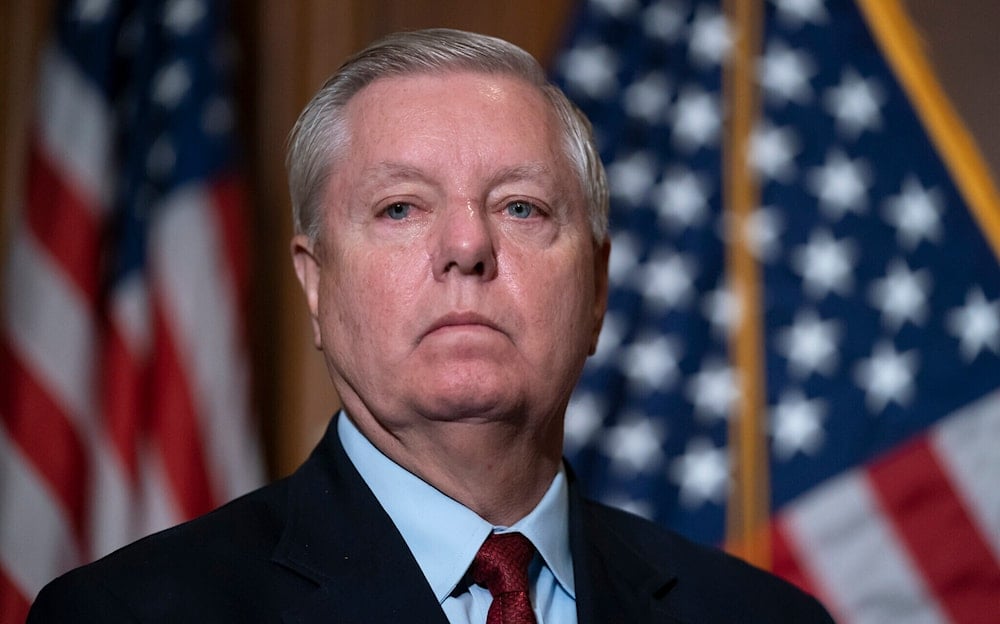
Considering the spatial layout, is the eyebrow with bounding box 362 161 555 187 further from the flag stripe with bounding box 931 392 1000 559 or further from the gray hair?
the flag stripe with bounding box 931 392 1000 559

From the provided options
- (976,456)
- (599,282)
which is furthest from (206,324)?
(976,456)

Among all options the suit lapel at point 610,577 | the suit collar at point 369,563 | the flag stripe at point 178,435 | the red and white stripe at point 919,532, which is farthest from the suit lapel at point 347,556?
the red and white stripe at point 919,532

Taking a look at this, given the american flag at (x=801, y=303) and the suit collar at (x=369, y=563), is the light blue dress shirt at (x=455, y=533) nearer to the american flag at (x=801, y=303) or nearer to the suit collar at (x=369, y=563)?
the suit collar at (x=369, y=563)

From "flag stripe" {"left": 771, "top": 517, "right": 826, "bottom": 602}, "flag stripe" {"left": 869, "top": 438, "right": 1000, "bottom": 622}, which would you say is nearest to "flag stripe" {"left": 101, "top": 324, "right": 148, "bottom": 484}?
"flag stripe" {"left": 771, "top": 517, "right": 826, "bottom": 602}

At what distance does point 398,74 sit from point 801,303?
71.1 inches

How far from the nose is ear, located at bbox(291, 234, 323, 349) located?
28 cm

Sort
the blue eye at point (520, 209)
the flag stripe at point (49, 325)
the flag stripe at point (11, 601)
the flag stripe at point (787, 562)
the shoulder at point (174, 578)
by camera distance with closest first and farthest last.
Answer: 1. the shoulder at point (174, 578)
2. the blue eye at point (520, 209)
3. the flag stripe at point (11, 601)
4. the flag stripe at point (49, 325)
5. the flag stripe at point (787, 562)

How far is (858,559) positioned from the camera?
316 cm

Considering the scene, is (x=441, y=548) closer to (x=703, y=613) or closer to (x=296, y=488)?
(x=296, y=488)

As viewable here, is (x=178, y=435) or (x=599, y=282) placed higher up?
(x=599, y=282)

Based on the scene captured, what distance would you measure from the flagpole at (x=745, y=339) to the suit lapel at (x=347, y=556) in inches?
68.3

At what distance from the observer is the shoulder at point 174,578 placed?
150 cm

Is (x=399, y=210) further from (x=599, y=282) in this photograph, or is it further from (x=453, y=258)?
(x=599, y=282)

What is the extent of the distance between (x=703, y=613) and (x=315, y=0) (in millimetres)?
2121
